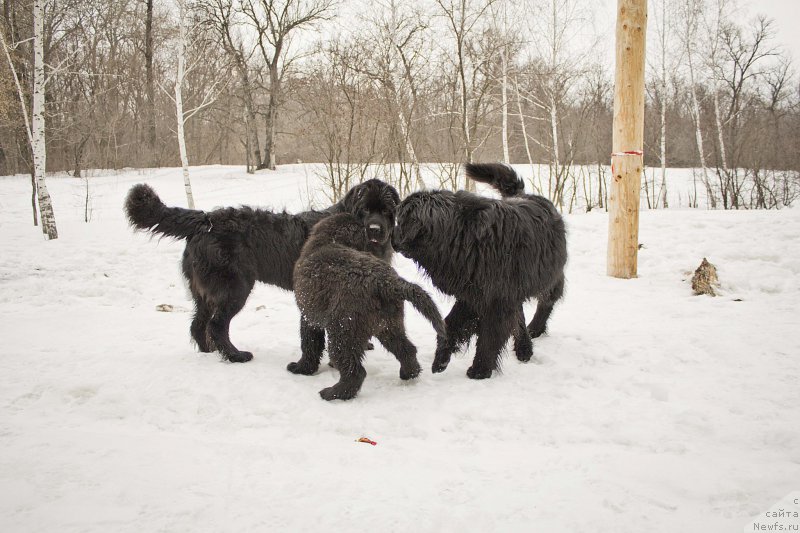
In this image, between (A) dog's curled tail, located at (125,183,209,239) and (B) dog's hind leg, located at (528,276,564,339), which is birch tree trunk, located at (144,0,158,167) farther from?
(B) dog's hind leg, located at (528,276,564,339)

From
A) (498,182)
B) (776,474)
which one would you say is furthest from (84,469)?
(498,182)

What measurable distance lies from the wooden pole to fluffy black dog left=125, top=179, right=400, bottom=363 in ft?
12.0

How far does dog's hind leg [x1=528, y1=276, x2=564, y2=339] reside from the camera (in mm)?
4273

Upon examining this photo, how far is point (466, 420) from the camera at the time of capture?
280cm

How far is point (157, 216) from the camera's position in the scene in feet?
12.6

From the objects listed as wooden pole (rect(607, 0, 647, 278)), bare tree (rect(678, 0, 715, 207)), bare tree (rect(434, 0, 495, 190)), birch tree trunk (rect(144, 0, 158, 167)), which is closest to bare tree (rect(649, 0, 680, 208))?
bare tree (rect(678, 0, 715, 207))

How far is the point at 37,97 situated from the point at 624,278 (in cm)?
1127

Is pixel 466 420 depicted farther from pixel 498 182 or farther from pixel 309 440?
pixel 498 182

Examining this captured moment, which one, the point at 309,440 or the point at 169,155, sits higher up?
the point at 169,155

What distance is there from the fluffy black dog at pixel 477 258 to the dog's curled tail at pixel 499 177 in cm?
83

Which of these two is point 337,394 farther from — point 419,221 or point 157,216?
point 157,216

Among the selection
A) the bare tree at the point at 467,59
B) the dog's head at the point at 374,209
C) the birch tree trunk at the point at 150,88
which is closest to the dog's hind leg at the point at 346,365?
the dog's head at the point at 374,209

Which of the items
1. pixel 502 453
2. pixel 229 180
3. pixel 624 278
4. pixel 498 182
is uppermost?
pixel 229 180

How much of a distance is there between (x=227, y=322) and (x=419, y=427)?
2.01 meters
